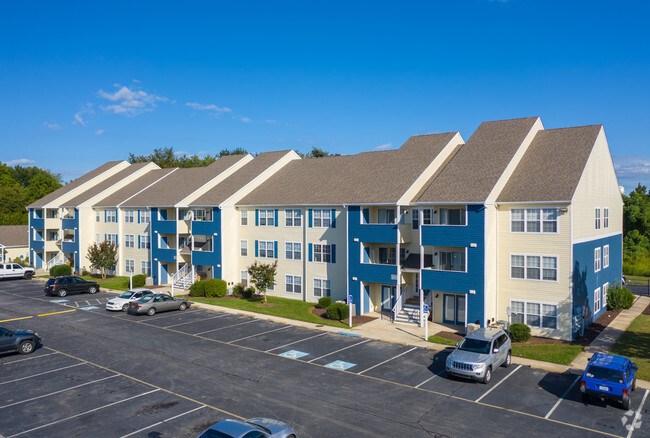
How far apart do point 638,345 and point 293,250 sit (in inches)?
978

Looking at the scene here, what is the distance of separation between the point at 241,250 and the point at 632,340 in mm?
30902

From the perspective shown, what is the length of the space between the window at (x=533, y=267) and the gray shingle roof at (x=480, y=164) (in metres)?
4.47

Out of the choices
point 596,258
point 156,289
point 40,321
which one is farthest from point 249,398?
point 156,289

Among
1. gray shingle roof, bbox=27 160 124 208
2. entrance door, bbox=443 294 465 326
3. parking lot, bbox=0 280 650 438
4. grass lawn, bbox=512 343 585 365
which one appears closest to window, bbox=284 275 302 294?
parking lot, bbox=0 280 650 438

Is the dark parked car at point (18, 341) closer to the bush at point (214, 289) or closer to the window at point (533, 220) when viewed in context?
the bush at point (214, 289)

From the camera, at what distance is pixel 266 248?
43.0 m

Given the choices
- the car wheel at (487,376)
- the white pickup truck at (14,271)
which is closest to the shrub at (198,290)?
the white pickup truck at (14,271)

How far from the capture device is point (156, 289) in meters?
46.5

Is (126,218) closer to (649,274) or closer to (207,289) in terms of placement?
(207,289)

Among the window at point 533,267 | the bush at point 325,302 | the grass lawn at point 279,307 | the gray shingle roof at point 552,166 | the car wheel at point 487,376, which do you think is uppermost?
the gray shingle roof at point 552,166

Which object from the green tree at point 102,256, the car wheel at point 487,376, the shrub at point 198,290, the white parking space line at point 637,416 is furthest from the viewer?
the green tree at point 102,256

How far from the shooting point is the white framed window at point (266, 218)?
42.5m

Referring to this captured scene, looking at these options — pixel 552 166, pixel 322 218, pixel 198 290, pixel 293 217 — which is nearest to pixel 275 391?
pixel 322 218

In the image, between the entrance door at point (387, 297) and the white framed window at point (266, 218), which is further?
the white framed window at point (266, 218)
